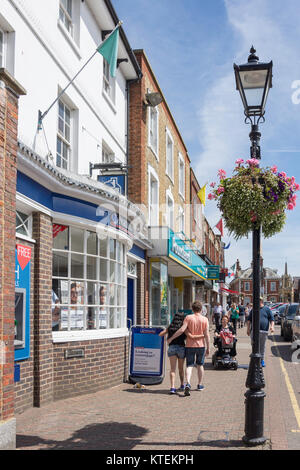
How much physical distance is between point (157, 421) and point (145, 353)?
11.4ft

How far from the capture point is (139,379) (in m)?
10.8

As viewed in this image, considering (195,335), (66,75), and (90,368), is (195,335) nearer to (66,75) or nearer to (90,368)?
(90,368)

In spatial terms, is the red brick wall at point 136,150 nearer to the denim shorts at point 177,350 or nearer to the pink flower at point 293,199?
the denim shorts at point 177,350

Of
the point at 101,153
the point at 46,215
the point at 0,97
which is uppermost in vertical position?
the point at 101,153

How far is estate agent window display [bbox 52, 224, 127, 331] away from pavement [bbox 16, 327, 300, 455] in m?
1.39

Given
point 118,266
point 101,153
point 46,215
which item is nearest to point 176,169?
point 101,153

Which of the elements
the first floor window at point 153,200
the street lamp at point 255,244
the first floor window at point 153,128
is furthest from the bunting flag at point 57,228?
the first floor window at point 153,128

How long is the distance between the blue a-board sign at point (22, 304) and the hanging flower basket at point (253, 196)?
3210 millimetres

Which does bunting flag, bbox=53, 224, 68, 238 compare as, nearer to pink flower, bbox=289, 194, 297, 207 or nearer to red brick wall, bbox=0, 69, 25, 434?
red brick wall, bbox=0, 69, 25, 434

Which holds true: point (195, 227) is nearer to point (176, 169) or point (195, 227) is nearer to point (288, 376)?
point (176, 169)

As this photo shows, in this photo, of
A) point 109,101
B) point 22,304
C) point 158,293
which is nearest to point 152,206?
point 158,293

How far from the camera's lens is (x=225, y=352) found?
43.6ft
